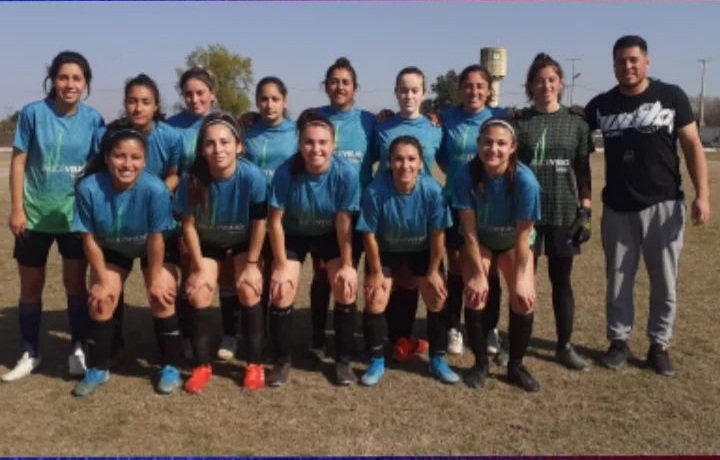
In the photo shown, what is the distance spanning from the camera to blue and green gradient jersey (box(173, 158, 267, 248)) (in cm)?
441

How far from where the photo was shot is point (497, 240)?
14.8 ft

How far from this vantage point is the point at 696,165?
4652 mm

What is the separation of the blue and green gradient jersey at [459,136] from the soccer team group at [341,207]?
1 centimetres

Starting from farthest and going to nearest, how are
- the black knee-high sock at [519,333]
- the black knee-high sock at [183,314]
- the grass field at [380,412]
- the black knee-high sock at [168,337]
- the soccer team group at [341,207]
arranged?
1. the black knee-high sock at [183,314]
2. the black knee-high sock at [168,337]
3. the black knee-high sock at [519,333]
4. the soccer team group at [341,207]
5. the grass field at [380,412]

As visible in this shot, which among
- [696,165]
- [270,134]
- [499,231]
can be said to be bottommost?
[499,231]

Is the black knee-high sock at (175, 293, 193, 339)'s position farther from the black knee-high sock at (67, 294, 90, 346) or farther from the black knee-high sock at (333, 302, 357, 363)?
the black knee-high sock at (333, 302, 357, 363)

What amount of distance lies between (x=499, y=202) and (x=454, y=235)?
54cm

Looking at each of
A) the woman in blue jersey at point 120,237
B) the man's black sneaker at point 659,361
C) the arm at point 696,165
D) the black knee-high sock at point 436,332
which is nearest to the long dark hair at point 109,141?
the woman in blue jersey at point 120,237

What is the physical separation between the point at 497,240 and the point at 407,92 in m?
1.16

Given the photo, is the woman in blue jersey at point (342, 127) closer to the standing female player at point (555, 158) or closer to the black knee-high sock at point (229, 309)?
the black knee-high sock at point (229, 309)

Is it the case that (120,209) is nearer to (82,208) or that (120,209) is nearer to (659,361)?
(82,208)

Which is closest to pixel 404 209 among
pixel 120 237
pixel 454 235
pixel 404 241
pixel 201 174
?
pixel 404 241

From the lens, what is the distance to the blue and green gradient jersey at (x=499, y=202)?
4.27 m

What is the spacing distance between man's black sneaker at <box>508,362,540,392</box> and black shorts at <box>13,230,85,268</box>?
9.39 ft
